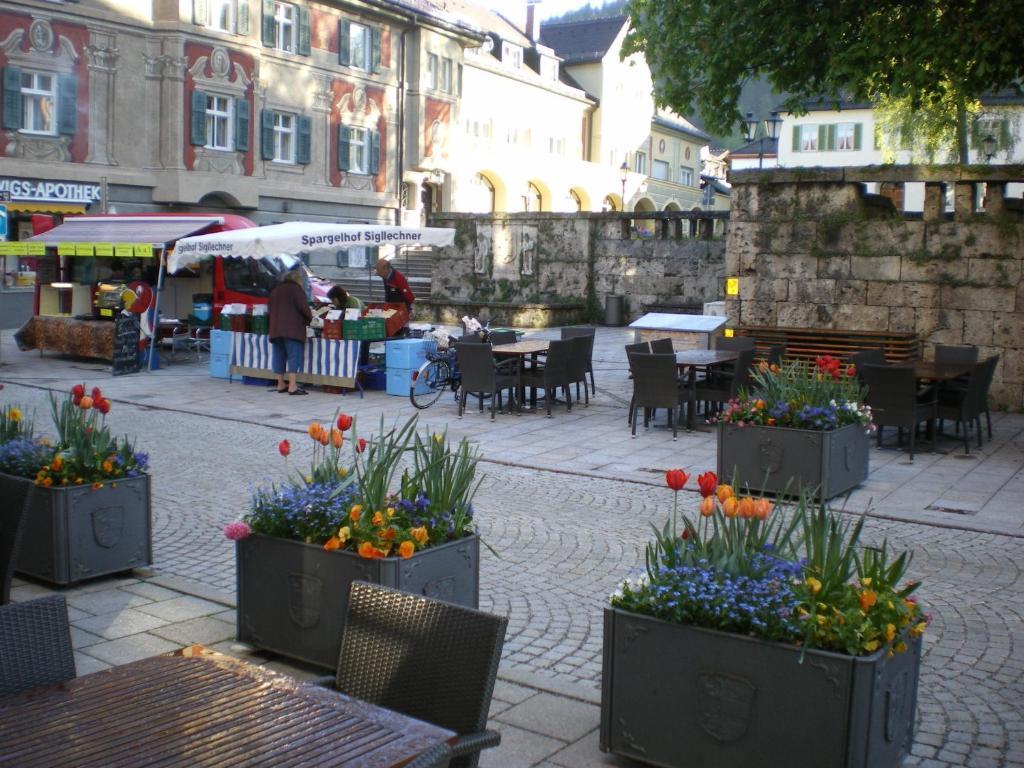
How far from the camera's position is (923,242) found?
14484 millimetres

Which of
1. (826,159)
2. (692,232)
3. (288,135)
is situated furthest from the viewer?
(826,159)

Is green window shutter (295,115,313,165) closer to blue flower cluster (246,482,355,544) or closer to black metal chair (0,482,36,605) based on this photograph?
blue flower cluster (246,482,355,544)

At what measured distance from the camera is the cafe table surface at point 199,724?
2.51 m

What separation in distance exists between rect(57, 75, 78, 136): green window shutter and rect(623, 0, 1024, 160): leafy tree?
1591 centimetres

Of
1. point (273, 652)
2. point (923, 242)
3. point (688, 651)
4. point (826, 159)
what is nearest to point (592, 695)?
point (688, 651)

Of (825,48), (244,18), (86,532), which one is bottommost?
(86,532)

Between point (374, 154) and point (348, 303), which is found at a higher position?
point (374, 154)

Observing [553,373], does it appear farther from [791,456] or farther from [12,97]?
[12,97]

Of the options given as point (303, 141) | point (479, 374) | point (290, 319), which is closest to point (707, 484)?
point (479, 374)

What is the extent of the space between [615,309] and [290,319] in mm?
13722

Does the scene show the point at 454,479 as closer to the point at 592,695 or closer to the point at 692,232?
the point at 592,695

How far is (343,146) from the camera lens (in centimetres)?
3522

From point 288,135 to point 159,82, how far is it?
15.8 ft

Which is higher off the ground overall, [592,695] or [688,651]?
[688,651]
